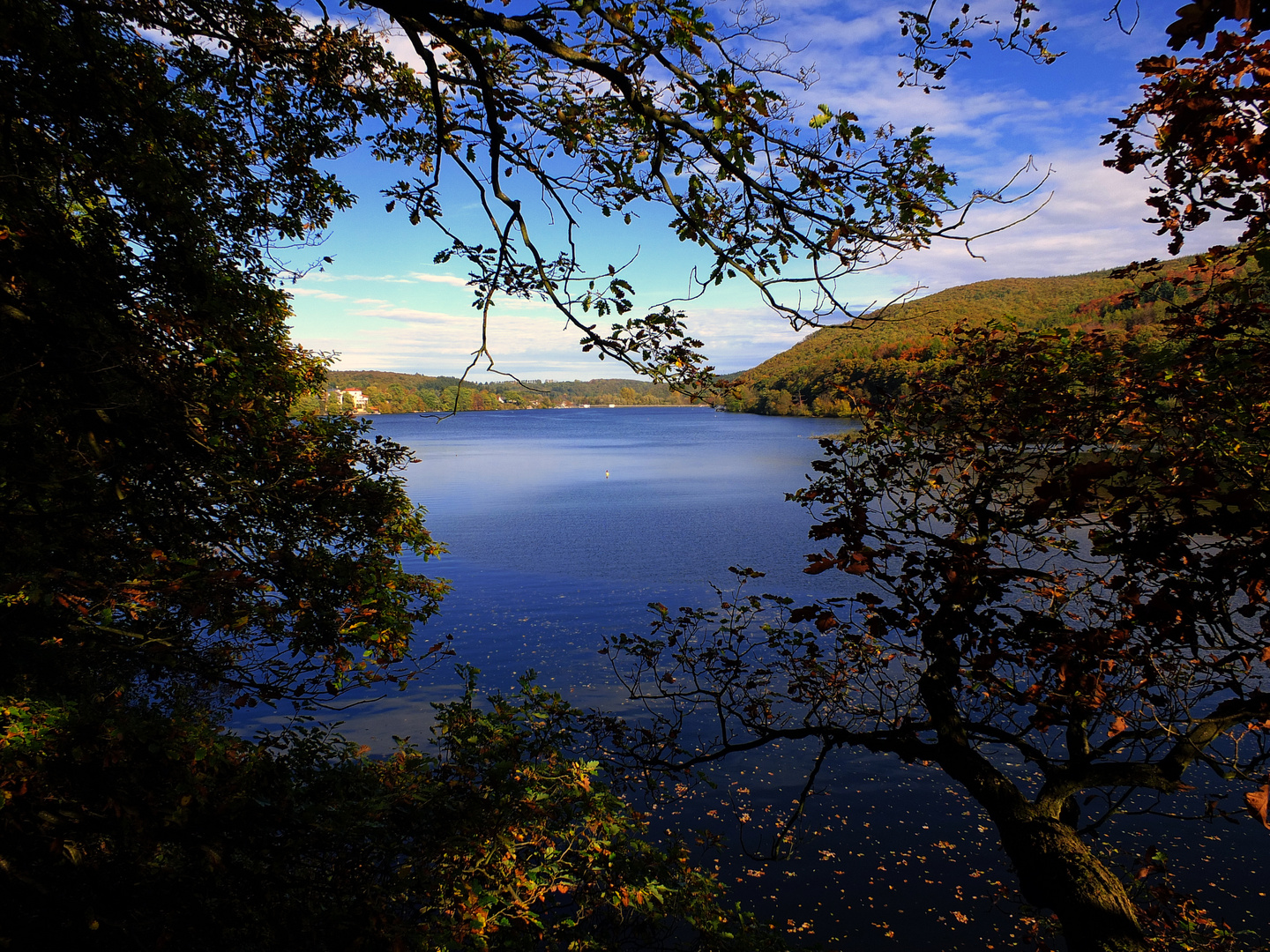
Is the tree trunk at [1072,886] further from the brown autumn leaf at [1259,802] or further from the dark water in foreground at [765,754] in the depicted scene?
the dark water in foreground at [765,754]

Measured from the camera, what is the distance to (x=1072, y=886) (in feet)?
13.6

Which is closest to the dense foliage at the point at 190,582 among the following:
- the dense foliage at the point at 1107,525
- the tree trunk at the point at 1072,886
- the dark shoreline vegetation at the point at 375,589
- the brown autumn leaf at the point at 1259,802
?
the dark shoreline vegetation at the point at 375,589

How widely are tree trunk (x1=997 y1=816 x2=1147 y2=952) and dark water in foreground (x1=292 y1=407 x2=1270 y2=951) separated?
3.23 meters

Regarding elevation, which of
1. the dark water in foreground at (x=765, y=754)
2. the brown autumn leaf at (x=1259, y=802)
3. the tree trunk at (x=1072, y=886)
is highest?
the brown autumn leaf at (x=1259, y=802)

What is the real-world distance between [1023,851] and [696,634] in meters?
8.65

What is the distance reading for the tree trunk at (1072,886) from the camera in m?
3.96

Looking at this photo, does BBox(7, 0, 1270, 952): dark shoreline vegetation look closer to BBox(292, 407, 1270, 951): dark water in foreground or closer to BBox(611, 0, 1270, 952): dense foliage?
BBox(611, 0, 1270, 952): dense foliage

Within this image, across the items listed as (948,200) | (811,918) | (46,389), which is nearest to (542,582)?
(811,918)

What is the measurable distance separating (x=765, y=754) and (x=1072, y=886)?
650 cm

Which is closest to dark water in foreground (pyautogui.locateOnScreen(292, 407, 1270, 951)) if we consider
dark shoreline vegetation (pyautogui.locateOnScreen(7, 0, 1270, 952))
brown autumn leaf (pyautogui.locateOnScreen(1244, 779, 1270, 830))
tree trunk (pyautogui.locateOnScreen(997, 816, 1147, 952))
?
dark shoreline vegetation (pyautogui.locateOnScreen(7, 0, 1270, 952))

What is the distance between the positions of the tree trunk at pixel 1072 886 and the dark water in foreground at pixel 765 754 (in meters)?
3.23

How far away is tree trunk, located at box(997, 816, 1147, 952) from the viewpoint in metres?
3.96

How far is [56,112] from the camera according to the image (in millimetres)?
4434

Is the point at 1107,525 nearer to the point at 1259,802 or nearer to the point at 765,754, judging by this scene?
the point at 1259,802
